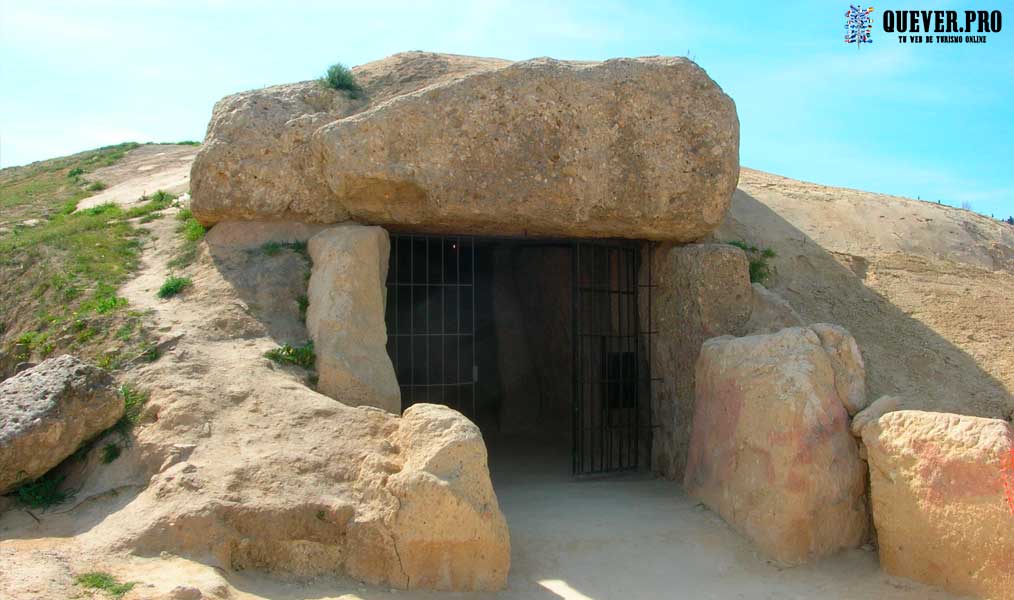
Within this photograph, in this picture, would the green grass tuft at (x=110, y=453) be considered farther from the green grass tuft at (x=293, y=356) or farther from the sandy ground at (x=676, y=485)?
the green grass tuft at (x=293, y=356)

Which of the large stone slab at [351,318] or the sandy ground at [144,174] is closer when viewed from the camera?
the large stone slab at [351,318]

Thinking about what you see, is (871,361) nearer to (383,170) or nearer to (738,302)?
(738,302)

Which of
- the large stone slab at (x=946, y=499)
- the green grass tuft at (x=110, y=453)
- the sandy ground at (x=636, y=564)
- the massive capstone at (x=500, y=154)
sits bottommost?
the sandy ground at (x=636, y=564)

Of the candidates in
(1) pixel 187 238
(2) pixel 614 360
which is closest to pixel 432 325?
(2) pixel 614 360

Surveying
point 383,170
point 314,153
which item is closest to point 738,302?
point 383,170

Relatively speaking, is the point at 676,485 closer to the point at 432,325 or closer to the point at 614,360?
the point at 614,360

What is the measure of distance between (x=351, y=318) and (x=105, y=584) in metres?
2.96

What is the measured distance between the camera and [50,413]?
5.75m

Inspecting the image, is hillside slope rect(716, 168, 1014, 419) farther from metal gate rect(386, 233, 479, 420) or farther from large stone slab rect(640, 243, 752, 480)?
metal gate rect(386, 233, 479, 420)

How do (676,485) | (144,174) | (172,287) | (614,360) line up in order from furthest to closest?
(144,174) → (614,360) → (676,485) → (172,287)

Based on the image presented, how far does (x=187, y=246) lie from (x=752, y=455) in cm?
544

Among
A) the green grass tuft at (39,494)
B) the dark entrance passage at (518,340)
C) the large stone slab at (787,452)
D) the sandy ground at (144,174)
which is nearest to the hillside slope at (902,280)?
the large stone slab at (787,452)

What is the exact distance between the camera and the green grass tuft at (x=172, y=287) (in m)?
7.61

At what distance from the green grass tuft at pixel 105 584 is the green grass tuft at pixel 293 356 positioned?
236cm
